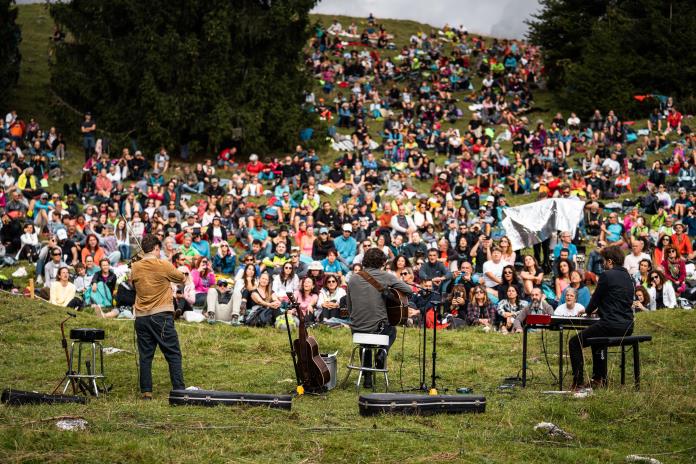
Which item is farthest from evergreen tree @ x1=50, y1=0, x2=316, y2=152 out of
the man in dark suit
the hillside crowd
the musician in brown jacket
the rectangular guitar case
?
the man in dark suit

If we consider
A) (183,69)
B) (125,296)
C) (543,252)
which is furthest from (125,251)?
(183,69)

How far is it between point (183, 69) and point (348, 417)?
25.0 metres

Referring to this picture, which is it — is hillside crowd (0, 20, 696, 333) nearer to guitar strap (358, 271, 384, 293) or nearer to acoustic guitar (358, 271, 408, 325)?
acoustic guitar (358, 271, 408, 325)

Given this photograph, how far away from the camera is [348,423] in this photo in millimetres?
8508

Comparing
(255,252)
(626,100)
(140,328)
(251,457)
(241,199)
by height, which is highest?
(626,100)

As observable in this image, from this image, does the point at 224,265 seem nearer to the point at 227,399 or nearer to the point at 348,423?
the point at 227,399

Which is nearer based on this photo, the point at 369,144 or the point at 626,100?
the point at 369,144

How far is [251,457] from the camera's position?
7.29 m

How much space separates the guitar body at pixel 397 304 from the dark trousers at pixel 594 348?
1901mm

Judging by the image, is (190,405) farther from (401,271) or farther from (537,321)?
(401,271)

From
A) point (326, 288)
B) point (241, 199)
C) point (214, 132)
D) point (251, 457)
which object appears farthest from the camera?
point (214, 132)

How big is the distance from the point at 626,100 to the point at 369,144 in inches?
450

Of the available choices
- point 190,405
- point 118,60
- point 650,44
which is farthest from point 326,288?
point 650,44

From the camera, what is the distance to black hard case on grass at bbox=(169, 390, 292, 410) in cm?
905
